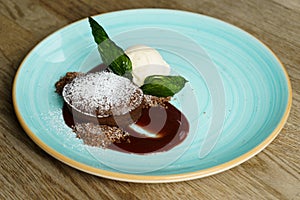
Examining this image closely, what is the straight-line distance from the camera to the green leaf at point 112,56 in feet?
4.64

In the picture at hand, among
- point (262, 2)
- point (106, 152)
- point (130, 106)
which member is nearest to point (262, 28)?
point (262, 2)

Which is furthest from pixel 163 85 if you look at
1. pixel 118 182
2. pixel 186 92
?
pixel 118 182

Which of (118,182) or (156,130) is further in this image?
(156,130)

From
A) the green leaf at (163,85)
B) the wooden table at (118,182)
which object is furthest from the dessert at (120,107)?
the wooden table at (118,182)

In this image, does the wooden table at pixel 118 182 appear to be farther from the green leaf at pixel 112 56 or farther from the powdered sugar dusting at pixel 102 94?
the green leaf at pixel 112 56

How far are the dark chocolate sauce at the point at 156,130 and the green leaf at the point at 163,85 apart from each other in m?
0.04

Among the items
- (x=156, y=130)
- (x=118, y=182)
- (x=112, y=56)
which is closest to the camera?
(x=118, y=182)

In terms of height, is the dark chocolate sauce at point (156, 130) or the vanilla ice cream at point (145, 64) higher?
the vanilla ice cream at point (145, 64)

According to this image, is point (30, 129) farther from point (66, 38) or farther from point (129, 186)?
point (66, 38)

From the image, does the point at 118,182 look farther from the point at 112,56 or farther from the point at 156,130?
the point at 112,56

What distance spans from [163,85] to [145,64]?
165mm

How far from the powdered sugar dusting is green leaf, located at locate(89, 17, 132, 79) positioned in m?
0.05

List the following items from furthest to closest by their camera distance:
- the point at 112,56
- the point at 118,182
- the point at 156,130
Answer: the point at 112,56, the point at 156,130, the point at 118,182

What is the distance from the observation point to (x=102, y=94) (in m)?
1.31
